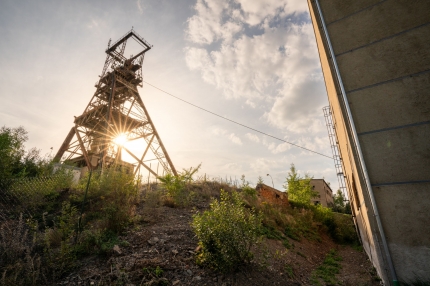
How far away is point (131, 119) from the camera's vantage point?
50.3 ft

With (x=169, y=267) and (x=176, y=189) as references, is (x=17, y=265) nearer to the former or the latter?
(x=169, y=267)

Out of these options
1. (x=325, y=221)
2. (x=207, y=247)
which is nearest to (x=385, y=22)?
(x=207, y=247)

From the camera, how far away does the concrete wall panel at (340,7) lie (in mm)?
4259

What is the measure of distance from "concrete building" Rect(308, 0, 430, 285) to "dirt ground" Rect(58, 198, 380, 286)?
1773mm

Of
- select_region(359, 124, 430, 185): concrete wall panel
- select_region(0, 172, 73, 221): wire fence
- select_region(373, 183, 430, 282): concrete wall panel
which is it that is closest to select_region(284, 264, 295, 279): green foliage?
select_region(373, 183, 430, 282): concrete wall panel

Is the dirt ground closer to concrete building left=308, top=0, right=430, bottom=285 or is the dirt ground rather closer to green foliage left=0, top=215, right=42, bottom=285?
green foliage left=0, top=215, right=42, bottom=285

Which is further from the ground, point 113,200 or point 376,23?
point 376,23

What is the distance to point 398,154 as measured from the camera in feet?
10.9

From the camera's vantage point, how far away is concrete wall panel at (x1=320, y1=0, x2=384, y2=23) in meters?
4.26

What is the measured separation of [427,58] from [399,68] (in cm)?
39

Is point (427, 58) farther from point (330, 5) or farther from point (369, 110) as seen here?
point (330, 5)

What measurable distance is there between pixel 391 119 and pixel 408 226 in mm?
1792

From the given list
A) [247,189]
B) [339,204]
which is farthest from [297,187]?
[339,204]

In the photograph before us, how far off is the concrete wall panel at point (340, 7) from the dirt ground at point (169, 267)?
17.9ft
